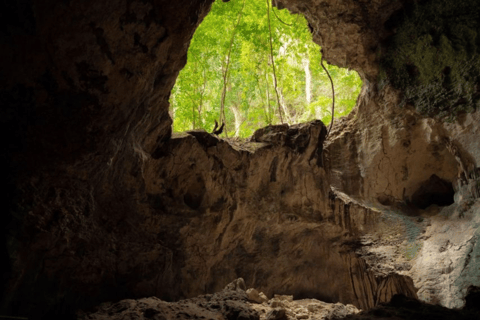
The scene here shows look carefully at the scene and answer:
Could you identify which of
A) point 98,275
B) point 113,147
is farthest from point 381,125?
point 98,275

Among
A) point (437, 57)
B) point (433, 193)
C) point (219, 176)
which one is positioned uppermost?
point (437, 57)

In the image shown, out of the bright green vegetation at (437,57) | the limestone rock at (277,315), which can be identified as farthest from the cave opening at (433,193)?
the limestone rock at (277,315)

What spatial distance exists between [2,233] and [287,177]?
4.94 metres

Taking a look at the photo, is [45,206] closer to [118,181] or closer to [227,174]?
[118,181]

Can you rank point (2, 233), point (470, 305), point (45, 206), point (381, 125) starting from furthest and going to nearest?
point (381, 125)
point (45, 206)
point (2, 233)
point (470, 305)

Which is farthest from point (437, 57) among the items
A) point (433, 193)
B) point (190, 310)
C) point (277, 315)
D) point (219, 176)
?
point (190, 310)

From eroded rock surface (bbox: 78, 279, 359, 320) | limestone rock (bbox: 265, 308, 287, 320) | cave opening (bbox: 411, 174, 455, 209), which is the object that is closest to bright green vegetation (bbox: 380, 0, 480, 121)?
cave opening (bbox: 411, 174, 455, 209)

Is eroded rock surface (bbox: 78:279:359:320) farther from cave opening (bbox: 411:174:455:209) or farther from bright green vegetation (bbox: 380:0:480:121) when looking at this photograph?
cave opening (bbox: 411:174:455:209)

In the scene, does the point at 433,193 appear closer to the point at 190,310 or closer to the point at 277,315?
the point at 277,315

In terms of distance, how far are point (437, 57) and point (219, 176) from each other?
4.79 m

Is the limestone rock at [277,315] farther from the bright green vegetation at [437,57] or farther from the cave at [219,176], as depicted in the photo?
the bright green vegetation at [437,57]

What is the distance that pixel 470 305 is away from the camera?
9.32 ft

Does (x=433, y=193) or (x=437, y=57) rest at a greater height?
(x=437, y=57)

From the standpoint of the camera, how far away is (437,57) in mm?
6715
